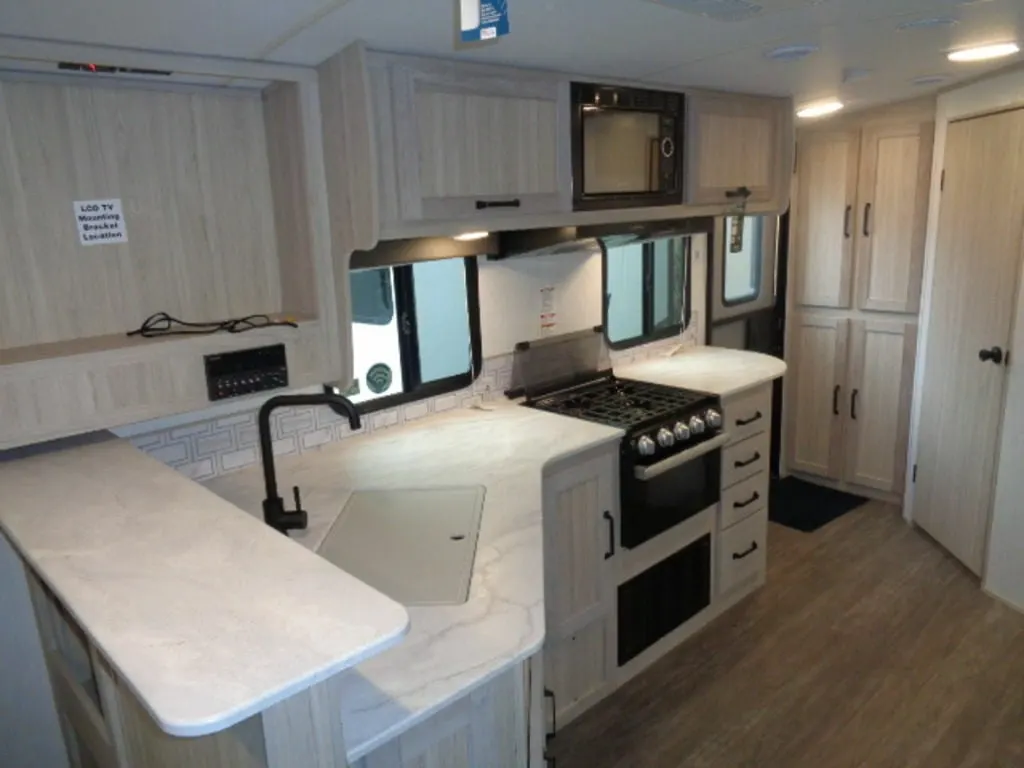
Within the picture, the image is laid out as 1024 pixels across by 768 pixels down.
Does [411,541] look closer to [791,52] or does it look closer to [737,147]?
[791,52]

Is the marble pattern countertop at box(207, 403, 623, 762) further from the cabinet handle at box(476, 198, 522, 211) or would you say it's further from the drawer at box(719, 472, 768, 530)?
the drawer at box(719, 472, 768, 530)

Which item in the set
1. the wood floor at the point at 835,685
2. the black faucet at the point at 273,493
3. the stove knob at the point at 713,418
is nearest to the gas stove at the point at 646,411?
the stove knob at the point at 713,418

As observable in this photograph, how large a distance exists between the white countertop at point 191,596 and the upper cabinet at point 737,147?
221 cm

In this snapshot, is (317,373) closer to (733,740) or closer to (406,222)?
(406,222)

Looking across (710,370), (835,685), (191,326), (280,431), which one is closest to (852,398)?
(710,370)

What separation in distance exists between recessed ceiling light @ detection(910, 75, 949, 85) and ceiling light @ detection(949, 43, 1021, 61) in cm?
40

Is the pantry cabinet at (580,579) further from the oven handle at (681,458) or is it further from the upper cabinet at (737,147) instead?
the upper cabinet at (737,147)

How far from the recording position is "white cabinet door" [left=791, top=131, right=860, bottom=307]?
3.96 meters

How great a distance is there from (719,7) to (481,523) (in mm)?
1298

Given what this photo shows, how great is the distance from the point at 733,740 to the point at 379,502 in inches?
57.4

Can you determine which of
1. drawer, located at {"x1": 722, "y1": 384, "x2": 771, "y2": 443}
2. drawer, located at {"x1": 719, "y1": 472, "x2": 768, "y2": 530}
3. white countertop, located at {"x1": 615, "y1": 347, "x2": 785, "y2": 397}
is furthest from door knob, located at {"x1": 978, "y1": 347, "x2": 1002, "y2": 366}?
drawer, located at {"x1": 719, "y1": 472, "x2": 768, "y2": 530}

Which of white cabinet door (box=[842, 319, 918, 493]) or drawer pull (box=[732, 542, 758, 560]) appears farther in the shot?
white cabinet door (box=[842, 319, 918, 493])

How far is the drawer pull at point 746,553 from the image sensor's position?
122 inches

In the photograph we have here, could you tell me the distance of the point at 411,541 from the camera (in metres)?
1.74
